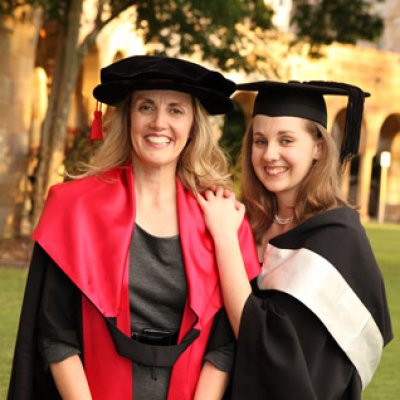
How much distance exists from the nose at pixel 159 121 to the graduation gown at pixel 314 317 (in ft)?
2.04

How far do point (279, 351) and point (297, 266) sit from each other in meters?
0.29

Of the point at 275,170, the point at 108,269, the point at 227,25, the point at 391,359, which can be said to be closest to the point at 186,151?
the point at 275,170

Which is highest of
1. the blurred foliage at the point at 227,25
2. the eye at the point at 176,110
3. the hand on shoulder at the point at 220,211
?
the blurred foliage at the point at 227,25

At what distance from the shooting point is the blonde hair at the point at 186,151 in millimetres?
2945

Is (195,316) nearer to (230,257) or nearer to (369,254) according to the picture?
(230,257)

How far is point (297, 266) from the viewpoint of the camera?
298cm

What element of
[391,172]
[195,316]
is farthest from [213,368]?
[391,172]

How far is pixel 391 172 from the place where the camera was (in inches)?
1586

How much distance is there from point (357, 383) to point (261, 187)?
0.82 m

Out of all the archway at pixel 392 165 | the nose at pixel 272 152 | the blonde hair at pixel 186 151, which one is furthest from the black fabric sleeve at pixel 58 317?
the archway at pixel 392 165

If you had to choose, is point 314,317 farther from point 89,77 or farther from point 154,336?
point 89,77

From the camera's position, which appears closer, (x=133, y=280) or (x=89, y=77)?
(x=133, y=280)

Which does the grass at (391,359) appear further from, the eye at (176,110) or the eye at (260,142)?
the eye at (176,110)

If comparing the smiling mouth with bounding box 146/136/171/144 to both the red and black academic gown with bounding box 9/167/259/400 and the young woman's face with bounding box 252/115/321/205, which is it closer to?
the red and black academic gown with bounding box 9/167/259/400
